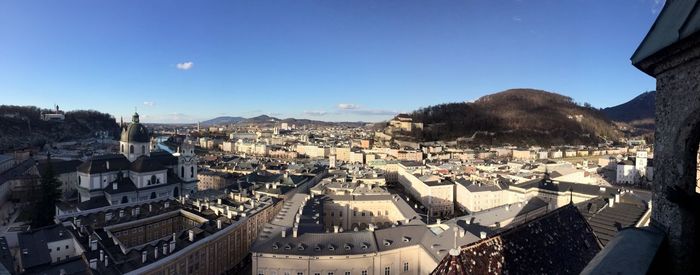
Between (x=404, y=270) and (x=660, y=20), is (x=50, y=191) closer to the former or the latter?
(x=404, y=270)

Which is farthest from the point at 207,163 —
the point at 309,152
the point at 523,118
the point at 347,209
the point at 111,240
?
the point at 523,118

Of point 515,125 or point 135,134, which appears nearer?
point 135,134

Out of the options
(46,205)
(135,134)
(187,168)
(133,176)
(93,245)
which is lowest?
(46,205)

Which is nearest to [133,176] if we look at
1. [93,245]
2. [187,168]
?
[187,168]

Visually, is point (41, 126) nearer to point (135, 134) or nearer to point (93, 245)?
point (135, 134)

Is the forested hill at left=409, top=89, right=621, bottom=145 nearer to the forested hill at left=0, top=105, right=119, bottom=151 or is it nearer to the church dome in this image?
the church dome

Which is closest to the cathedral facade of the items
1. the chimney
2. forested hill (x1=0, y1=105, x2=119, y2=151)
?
the chimney
